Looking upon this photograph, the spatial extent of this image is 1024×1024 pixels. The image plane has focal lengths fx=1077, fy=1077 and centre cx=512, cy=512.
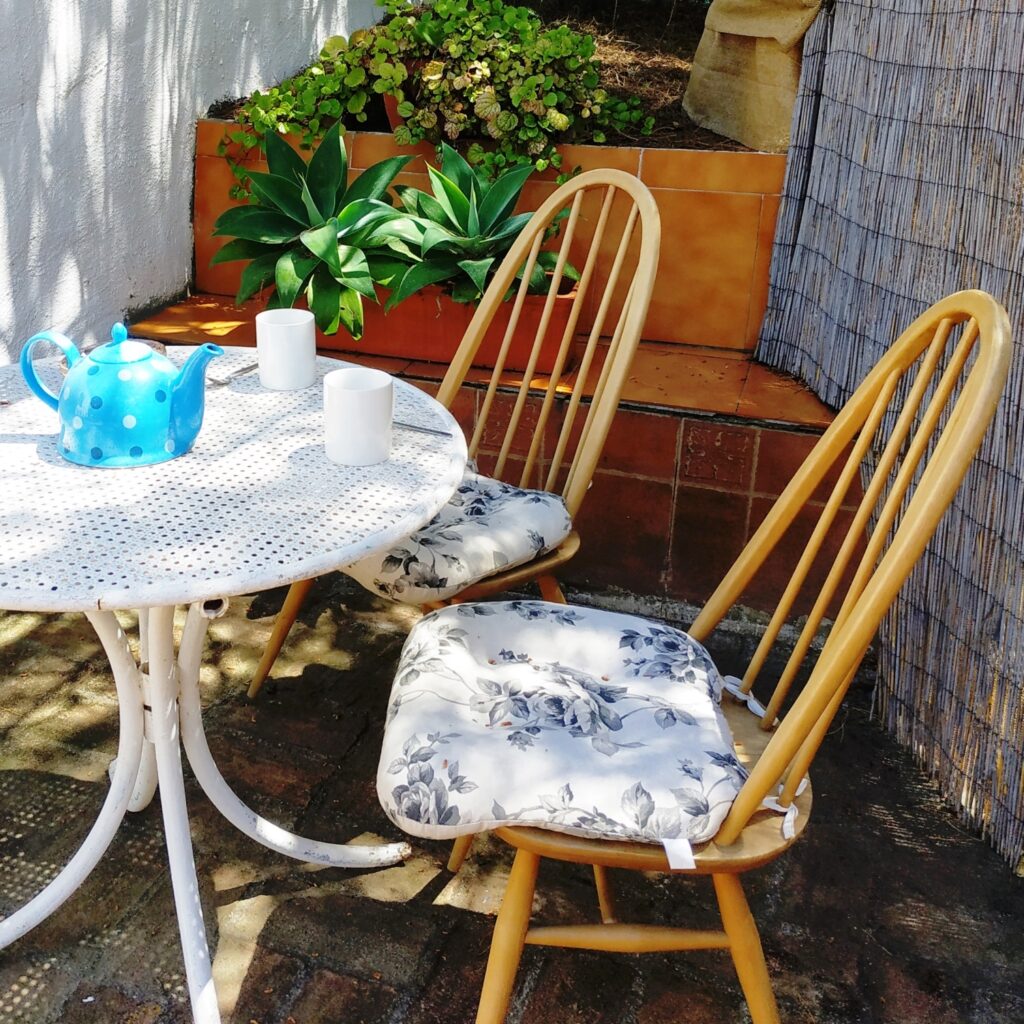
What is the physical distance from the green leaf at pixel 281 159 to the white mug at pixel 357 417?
4.78 feet

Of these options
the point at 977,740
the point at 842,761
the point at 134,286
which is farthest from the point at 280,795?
the point at 134,286

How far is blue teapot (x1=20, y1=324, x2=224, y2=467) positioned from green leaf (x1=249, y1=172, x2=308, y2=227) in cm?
133

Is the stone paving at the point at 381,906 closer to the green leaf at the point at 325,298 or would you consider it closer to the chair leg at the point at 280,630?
the chair leg at the point at 280,630

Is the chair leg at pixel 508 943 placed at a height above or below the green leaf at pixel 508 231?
below

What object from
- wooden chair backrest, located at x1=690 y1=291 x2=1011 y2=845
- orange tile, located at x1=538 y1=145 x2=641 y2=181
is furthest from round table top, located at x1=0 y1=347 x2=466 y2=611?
orange tile, located at x1=538 y1=145 x2=641 y2=181

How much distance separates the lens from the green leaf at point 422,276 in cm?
257

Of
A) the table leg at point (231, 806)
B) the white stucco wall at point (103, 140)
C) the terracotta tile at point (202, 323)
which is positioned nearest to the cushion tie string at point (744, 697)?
the table leg at point (231, 806)

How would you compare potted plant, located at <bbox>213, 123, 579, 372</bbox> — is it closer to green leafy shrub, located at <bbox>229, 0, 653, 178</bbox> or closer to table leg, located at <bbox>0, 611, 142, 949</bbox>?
green leafy shrub, located at <bbox>229, 0, 653, 178</bbox>

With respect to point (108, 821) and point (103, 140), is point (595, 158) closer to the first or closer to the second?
point (103, 140)

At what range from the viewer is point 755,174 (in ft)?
9.36

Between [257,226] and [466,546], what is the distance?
1.25 meters

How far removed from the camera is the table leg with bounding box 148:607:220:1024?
153 cm

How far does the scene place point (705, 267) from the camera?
9.66ft

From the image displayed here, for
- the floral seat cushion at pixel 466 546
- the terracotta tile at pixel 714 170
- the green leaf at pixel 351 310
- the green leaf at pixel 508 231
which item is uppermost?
the terracotta tile at pixel 714 170
